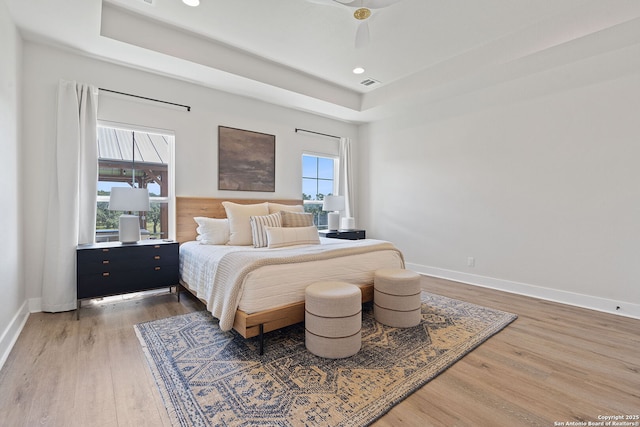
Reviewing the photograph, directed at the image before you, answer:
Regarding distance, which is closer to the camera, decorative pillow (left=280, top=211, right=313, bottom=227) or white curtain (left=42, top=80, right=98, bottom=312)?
white curtain (left=42, top=80, right=98, bottom=312)

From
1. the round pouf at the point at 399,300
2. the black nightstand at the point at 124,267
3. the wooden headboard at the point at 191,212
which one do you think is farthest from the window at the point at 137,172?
the round pouf at the point at 399,300

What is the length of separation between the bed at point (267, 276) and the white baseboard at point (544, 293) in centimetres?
164

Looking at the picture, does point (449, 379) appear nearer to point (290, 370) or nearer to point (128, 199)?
point (290, 370)

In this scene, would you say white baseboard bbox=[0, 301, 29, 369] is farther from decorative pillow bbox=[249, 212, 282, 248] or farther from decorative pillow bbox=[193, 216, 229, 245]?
decorative pillow bbox=[249, 212, 282, 248]

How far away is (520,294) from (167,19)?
5.14m

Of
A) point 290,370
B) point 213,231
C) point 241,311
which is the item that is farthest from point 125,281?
point 290,370

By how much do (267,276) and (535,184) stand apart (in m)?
3.53

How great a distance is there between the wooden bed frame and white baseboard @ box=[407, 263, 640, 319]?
213 cm

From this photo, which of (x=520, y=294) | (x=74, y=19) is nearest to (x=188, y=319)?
(x=74, y=19)

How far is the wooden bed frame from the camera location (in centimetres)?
214

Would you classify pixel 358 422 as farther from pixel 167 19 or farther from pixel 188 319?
pixel 167 19

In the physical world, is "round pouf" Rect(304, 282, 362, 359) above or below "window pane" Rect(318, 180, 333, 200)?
below

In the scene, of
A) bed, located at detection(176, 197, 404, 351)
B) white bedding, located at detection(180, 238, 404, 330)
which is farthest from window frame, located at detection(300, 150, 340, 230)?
white bedding, located at detection(180, 238, 404, 330)

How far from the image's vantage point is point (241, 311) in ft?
7.11
